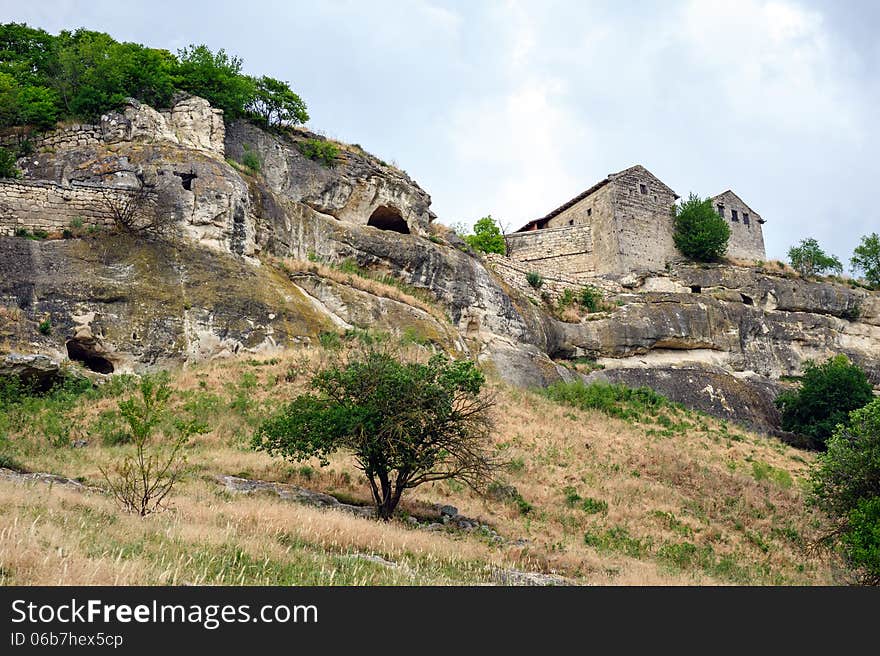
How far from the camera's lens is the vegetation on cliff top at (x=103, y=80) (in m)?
26.3

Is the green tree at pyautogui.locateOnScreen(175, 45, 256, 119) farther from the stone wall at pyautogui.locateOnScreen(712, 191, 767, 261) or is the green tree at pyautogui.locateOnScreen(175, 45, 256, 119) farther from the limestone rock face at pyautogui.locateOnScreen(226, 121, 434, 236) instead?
the stone wall at pyautogui.locateOnScreen(712, 191, 767, 261)

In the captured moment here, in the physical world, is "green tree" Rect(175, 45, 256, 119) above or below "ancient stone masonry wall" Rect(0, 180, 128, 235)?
above

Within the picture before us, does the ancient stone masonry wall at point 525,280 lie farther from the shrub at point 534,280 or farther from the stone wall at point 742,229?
the stone wall at point 742,229

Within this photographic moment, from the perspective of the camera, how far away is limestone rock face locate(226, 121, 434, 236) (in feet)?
98.7

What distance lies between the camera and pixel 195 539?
7918 millimetres

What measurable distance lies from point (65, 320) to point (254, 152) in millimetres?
12158

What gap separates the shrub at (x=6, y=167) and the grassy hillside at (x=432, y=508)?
10349 millimetres

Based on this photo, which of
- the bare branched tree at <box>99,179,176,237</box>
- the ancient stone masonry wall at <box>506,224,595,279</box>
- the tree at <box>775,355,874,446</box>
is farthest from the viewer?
the ancient stone masonry wall at <box>506,224,595,279</box>

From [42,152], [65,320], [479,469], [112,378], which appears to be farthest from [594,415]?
[42,152]

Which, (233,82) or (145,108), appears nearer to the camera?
(145,108)

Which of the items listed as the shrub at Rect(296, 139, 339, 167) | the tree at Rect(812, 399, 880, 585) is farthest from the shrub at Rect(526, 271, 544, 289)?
the tree at Rect(812, 399, 880, 585)

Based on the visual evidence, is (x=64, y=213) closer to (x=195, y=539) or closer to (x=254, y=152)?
(x=254, y=152)

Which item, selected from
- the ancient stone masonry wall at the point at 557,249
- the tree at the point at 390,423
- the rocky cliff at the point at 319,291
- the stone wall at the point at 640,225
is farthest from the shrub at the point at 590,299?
the tree at the point at 390,423

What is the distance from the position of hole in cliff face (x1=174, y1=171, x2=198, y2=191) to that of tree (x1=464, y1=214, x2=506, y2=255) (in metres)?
20.8
